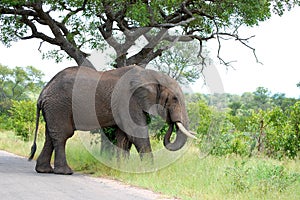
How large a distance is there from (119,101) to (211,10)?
468 centimetres

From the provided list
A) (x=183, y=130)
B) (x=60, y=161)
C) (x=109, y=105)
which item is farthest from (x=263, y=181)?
(x=60, y=161)

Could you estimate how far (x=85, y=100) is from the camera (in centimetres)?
1137

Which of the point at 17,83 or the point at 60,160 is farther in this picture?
the point at 17,83

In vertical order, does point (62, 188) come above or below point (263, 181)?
below

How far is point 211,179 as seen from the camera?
9.23 metres

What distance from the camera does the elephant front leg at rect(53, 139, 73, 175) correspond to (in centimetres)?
1078

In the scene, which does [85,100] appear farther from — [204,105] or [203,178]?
[204,105]

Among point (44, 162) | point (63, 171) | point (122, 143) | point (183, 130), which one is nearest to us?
point (63, 171)

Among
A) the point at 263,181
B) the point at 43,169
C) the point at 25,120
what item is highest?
the point at 25,120

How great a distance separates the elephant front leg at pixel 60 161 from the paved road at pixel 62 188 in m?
0.37

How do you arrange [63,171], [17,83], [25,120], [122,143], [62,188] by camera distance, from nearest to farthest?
[62,188] → [63,171] → [122,143] → [25,120] → [17,83]

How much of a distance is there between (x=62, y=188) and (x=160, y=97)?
13.2ft

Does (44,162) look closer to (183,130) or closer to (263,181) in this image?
(183,130)

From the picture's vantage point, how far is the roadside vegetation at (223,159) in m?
8.28
